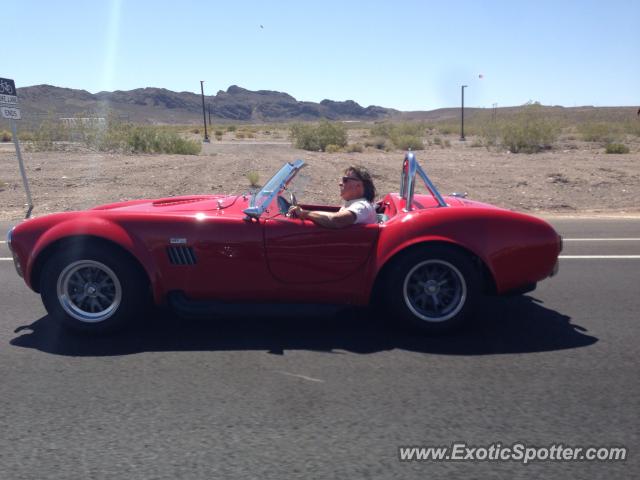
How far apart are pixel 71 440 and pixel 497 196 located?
12.1 metres

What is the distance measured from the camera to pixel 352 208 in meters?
5.02

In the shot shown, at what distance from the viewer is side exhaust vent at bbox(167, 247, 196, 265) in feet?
15.9

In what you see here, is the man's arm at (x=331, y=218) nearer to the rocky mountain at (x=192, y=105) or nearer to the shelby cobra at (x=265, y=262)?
the shelby cobra at (x=265, y=262)

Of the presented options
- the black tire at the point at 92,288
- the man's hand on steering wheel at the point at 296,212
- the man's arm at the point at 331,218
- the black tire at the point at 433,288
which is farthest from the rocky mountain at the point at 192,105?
the black tire at the point at 433,288

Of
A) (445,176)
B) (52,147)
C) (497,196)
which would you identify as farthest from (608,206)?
(52,147)

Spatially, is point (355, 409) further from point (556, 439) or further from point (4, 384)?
point (4, 384)

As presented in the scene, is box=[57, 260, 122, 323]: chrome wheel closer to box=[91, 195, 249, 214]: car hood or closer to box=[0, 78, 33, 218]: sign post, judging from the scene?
box=[91, 195, 249, 214]: car hood

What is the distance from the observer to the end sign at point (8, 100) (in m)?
13.3

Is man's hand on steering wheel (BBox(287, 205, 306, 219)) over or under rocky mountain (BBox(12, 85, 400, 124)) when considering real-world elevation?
under

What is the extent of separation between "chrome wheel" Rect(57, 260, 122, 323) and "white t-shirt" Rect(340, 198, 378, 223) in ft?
5.75

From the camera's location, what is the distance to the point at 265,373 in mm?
4297

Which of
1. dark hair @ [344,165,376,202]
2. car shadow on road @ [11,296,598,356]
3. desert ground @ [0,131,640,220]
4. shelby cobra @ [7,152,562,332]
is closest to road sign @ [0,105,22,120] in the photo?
desert ground @ [0,131,640,220]

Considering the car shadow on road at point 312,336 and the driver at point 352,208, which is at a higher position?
the driver at point 352,208

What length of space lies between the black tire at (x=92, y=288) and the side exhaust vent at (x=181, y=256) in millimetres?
270
